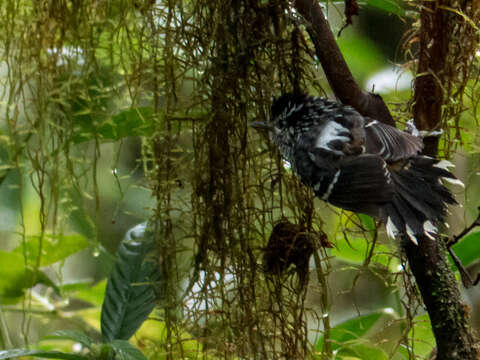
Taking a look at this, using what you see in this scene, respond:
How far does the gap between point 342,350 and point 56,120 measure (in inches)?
36.1

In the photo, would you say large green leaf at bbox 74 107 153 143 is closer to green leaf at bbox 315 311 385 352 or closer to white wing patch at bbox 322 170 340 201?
white wing patch at bbox 322 170 340 201

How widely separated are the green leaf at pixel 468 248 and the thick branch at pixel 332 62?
1.23 feet

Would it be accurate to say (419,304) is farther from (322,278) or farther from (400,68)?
(400,68)

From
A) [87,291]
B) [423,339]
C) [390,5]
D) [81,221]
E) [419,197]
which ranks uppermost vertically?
[390,5]

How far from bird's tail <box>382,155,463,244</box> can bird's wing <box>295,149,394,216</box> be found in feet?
0.11

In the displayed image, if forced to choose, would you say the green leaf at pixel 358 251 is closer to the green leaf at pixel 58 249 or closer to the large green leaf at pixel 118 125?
the large green leaf at pixel 118 125

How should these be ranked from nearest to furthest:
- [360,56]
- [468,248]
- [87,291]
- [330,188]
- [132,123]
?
[330,188]
[468,248]
[132,123]
[87,291]
[360,56]

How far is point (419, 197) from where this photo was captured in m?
1.28

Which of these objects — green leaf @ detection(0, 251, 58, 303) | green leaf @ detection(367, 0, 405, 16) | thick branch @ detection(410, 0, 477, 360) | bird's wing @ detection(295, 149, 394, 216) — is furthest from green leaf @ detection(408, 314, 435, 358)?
green leaf @ detection(0, 251, 58, 303)

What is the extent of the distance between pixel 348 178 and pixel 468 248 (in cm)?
34

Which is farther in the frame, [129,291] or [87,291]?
[87,291]

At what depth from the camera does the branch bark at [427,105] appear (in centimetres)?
120

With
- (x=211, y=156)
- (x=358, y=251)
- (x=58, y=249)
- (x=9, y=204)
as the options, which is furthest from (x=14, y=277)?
(x=358, y=251)

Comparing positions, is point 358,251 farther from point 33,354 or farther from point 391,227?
point 33,354
